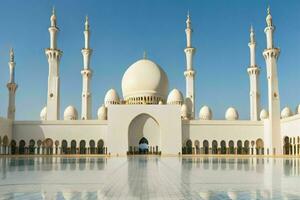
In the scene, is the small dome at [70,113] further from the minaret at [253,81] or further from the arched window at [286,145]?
the arched window at [286,145]

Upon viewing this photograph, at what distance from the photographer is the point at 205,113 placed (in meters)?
35.3

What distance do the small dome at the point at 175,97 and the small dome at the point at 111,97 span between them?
514cm

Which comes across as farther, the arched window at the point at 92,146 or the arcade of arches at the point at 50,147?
the arched window at the point at 92,146

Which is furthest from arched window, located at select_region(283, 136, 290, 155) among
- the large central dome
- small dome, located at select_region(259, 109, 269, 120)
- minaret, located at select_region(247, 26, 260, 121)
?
the large central dome

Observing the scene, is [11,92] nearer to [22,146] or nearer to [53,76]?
[53,76]

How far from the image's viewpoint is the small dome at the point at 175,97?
1320 inches

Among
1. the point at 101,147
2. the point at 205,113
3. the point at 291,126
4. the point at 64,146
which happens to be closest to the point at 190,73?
the point at 205,113

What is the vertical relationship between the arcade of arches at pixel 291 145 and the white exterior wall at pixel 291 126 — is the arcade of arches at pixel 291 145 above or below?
below

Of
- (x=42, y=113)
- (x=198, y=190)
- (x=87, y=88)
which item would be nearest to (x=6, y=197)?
(x=198, y=190)

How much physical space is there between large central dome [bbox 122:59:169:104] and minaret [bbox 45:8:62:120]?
6.27 meters

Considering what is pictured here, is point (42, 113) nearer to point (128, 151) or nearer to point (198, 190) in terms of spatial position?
point (128, 151)

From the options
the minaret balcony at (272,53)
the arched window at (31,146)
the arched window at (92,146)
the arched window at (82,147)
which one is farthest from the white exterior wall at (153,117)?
the minaret balcony at (272,53)

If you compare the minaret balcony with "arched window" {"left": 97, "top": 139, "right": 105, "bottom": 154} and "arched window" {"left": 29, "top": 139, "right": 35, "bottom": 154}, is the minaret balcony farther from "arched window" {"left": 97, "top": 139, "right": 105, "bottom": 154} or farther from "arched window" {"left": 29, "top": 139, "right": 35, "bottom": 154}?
"arched window" {"left": 29, "top": 139, "right": 35, "bottom": 154}

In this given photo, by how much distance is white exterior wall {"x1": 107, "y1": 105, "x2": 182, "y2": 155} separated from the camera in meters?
29.4
